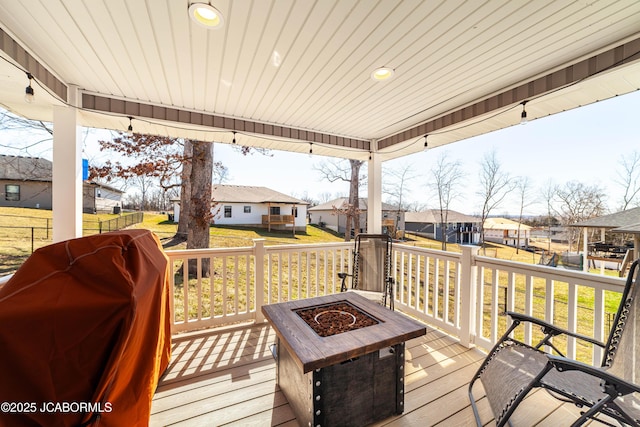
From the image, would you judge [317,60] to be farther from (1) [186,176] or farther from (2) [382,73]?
(1) [186,176]

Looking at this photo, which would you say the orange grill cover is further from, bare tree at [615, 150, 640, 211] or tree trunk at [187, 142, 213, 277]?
bare tree at [615, 150, 640, 211]

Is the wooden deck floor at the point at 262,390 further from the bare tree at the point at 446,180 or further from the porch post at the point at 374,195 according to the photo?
the bare tree at the point at 446,180

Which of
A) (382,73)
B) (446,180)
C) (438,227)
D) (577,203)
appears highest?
(446,180)

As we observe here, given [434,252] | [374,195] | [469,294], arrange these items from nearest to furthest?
[469,294]
[434,252]
[374,195]

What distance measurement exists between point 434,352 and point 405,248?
1383mm

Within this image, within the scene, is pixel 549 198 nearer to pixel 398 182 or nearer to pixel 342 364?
pixel 398 182

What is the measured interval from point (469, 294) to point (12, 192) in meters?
16.7

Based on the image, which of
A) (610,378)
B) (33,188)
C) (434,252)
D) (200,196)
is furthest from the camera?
(33,188)

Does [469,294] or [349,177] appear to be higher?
[349,177]

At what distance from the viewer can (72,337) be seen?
1.01m

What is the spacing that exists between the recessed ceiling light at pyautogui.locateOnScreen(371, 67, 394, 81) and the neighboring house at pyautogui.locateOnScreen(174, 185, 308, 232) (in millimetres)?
16923

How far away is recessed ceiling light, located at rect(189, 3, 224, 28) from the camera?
5.33 feet

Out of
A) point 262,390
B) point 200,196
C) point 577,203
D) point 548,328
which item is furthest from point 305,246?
point 577,203

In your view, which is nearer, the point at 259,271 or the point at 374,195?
the point at 259,271
